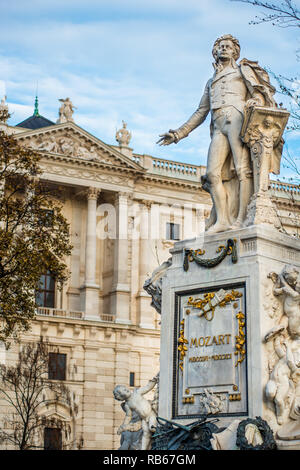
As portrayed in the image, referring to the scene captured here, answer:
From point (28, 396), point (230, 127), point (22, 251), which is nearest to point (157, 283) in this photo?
point (230, 127)

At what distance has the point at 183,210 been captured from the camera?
59.6 metres

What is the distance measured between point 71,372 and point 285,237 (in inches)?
A: 1680

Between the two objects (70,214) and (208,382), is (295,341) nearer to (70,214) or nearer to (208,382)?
(208,382)

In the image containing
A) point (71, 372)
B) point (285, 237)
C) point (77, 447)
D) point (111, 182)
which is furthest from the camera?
point (111, 182)

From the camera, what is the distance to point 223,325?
1092 centimetres

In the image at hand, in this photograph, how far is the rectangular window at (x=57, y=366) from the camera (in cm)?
5159

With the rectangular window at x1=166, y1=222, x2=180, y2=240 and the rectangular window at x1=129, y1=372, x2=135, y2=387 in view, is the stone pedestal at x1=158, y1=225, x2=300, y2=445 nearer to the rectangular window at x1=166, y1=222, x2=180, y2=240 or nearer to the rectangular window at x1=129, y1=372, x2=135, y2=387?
the rectangular window at x1=129, y1=372, x2=135, y2=387

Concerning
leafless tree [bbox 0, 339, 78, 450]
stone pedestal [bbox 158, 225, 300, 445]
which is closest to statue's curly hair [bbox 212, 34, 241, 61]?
stone pedestal [bbox 158, 225, 300, 445]

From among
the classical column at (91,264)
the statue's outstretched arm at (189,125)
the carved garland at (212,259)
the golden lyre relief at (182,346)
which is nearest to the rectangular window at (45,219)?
the statue's outstretched arm at (189,125)

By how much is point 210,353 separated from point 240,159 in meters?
2.72

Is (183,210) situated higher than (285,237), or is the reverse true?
(183,210)

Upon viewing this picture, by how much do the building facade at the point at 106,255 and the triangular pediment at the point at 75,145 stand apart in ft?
0.21

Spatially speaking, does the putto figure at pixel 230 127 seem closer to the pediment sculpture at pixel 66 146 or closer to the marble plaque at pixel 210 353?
the marble plaque at pixel 210 353
